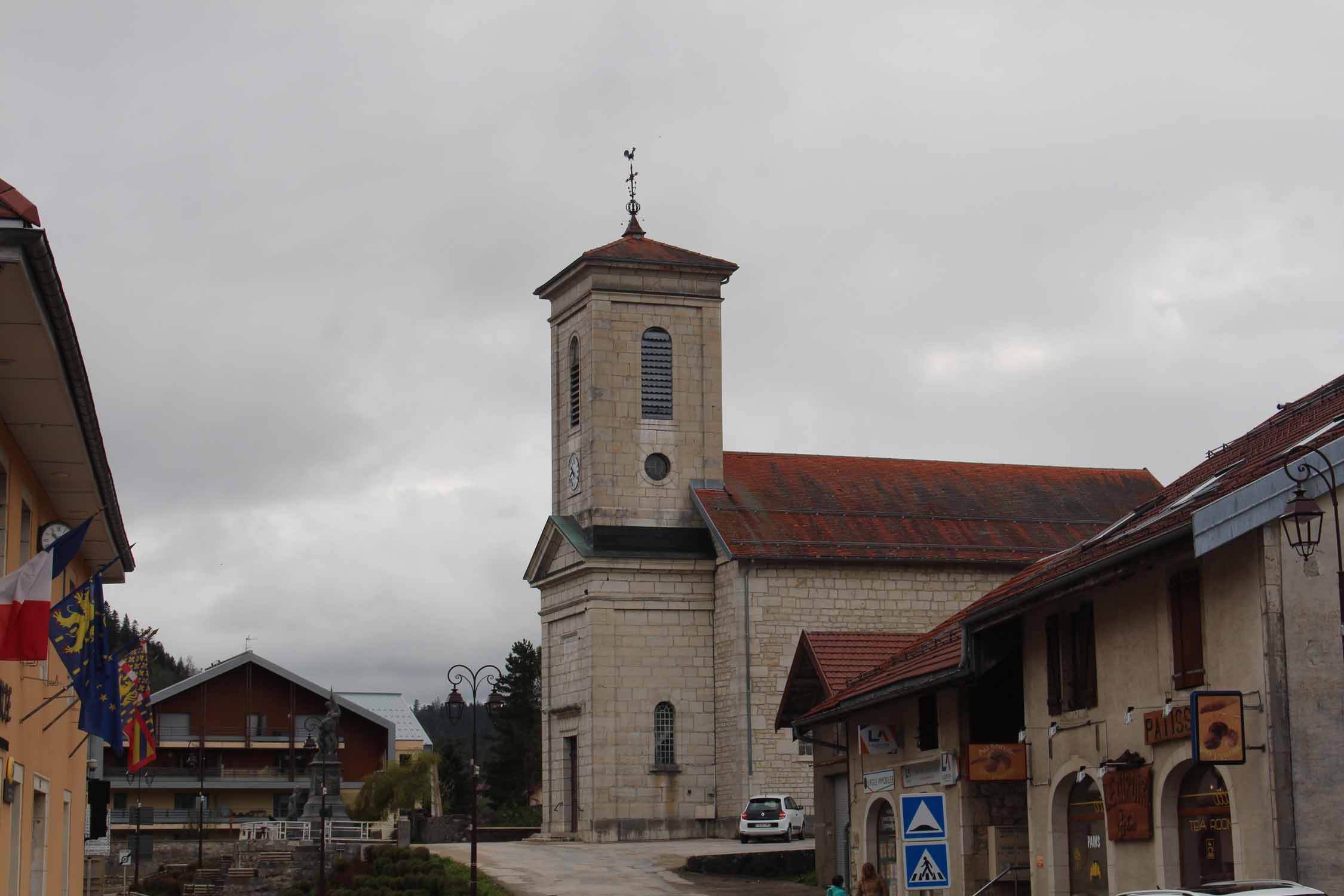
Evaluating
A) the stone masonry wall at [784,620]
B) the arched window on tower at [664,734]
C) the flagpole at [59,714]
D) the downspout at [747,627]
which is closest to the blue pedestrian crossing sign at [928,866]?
the flagpole at [59,714]

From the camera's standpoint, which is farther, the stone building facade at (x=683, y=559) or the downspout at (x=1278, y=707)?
the stone building facade at (x=683, y=559)

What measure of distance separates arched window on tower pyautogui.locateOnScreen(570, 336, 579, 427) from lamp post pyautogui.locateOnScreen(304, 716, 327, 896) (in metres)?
12.8

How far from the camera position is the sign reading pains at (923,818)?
708 inches

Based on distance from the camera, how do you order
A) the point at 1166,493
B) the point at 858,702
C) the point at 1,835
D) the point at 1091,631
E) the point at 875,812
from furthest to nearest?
the point at 875,812 < the point at 858,702 < the point at 1166,493 < the point at 1091,631 < the point at 1,835

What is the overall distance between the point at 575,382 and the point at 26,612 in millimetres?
48328

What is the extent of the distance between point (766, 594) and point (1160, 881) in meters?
37.6

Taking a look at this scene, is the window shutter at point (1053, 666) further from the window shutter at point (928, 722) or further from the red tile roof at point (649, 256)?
the red tile roof at point (649, 256)

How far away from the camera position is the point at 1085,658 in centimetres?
2522

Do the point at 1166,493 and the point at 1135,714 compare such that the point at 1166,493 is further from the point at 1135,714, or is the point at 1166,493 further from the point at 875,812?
the point at 875,812

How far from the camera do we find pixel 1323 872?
19047 mm

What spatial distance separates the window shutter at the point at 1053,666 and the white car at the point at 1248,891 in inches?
393

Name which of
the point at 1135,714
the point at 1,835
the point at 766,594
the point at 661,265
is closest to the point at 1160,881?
the point at 1135,714

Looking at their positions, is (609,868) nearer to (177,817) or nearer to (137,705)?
(137,705)

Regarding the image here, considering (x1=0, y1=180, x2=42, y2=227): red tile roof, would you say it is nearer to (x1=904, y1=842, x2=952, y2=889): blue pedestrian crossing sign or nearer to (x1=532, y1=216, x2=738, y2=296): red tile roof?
(x1=904, y1=842, x2=952, y2=889): blue pedestrian crossing sign
